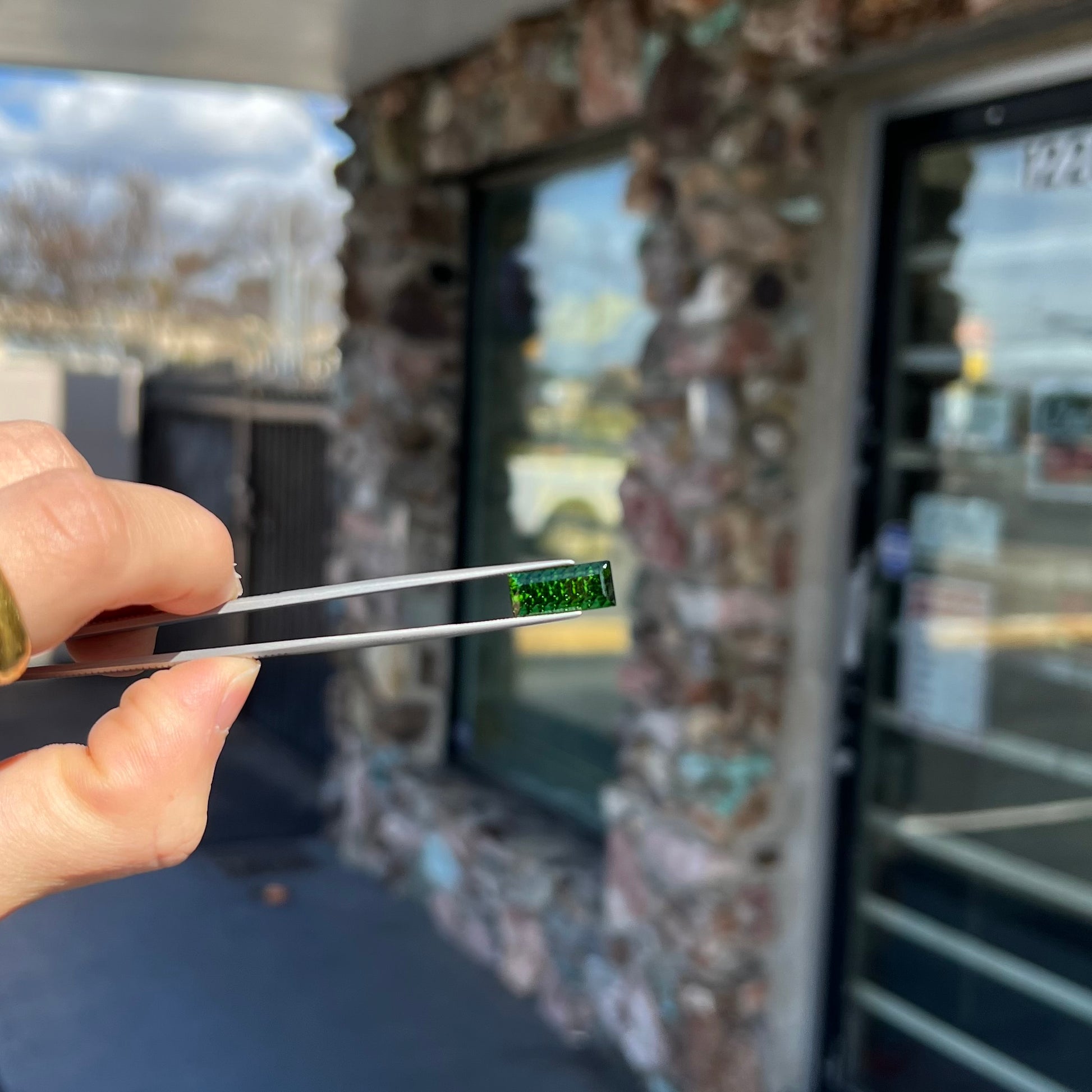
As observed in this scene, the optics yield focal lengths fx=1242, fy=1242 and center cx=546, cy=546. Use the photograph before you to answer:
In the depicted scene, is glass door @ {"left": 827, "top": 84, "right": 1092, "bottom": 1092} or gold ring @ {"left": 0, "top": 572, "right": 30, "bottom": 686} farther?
glass door @ {"left": 827, "top": 84, "right": 1092, "bottom": 1092}

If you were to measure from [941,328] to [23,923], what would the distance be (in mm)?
3323

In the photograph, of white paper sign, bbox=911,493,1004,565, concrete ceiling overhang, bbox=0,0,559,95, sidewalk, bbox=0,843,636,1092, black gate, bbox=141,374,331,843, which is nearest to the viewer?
white paper sign, bbox=911,493,1004,565

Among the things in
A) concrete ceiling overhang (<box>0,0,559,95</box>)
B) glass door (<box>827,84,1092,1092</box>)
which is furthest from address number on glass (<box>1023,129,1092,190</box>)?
concrete ceiling overhang (<box>0,0,559,95</box>)

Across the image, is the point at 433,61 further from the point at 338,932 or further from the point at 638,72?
the point at 338,932

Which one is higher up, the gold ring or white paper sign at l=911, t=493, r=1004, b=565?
the gold ring

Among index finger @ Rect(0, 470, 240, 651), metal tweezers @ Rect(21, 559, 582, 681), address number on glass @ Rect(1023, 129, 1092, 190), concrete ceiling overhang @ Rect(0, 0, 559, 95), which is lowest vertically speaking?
metal tweezers @ Rect(21, 559, 582, 681)

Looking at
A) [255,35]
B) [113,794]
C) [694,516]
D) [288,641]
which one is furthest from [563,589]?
[255,35]

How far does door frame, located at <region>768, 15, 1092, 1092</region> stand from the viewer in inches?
102

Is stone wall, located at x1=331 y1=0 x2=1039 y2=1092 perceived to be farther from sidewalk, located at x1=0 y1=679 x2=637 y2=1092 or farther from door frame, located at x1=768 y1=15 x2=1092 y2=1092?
sidewalk, located at x1=0 y1=679 x2=637 y2=1092

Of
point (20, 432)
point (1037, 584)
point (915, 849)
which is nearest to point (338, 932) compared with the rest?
point (915, 849)

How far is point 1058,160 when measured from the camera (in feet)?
7.33

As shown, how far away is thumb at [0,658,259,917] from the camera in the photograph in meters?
0.53

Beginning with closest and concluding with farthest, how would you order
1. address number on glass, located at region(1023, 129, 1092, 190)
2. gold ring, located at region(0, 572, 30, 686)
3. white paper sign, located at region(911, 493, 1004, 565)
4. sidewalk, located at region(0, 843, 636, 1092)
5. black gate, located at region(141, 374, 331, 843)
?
1. gold ring, located at region(0, 572, 30, 686)
2. address number on glass, located at region(1023, 129, 1092, 190)
3. white paper sign, located at region(911, 493, 1004, 565)
4. sidewalk, located at region(0, 843, 636, 1092)
5. black gate, located at region(141, 374, 331, 843)

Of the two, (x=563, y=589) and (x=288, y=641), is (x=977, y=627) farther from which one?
(x=288, y=641)
